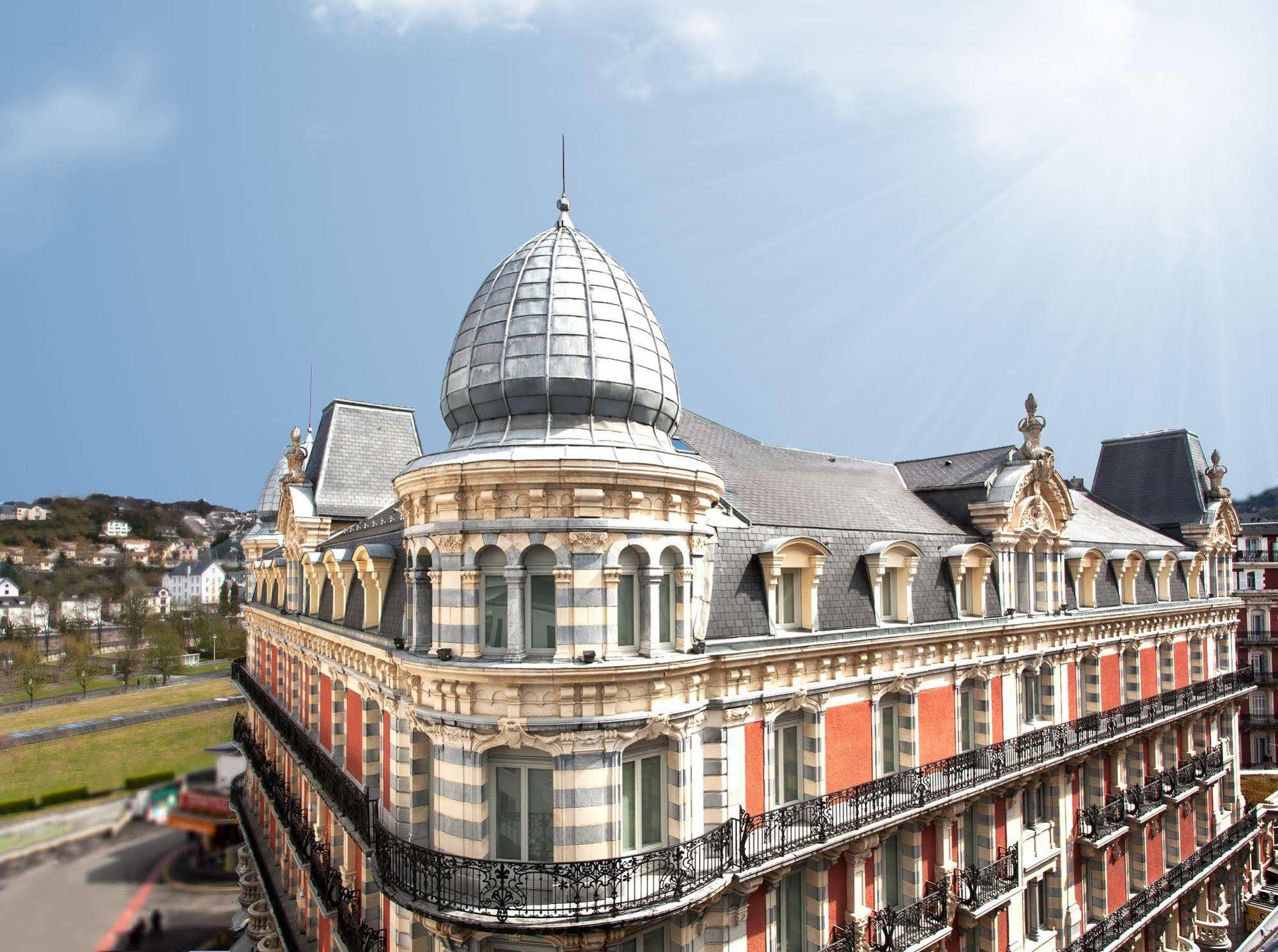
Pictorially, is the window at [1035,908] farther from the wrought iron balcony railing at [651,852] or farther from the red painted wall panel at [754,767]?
the red painted wall panel at [754,767]

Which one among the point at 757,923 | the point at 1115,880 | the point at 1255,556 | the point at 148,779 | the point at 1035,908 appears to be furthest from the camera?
the point at 1255,556

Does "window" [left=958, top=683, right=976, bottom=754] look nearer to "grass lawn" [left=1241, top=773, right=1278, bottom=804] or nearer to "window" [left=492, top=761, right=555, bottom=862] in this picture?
"window" [left=492, top=761, right=555, bottom=862]

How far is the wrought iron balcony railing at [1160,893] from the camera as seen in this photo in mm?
25484

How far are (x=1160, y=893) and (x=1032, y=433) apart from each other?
1999cm

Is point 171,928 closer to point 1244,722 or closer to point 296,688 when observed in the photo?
point 296,688

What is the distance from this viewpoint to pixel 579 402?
1405cm

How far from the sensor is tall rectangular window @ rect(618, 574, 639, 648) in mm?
13578

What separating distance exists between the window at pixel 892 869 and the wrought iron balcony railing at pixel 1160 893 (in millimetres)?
9864

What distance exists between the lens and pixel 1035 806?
24.3 meters

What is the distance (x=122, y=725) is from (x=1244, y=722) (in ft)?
275

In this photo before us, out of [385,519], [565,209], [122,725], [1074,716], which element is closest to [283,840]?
[385,519]

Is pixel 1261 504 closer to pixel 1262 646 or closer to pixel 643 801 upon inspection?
pixel 1262 646

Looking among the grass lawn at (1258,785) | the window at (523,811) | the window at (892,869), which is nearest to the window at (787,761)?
the window at (892,869)

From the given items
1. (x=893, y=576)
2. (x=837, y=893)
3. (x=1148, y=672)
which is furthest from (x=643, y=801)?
(x=1148, y=672)
